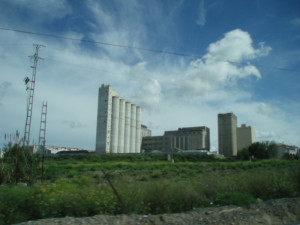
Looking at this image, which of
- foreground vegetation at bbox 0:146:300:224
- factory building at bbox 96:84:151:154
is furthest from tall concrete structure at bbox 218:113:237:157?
foreground vegetation at bbox 0:146:300:224

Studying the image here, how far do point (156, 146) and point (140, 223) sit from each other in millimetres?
127251

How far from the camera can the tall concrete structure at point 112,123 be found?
8900cm

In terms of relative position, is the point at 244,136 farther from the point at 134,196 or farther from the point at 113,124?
the point at 134,196

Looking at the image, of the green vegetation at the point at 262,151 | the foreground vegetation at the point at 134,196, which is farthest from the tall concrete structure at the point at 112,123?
the foreground vegetation at the point at 134,196

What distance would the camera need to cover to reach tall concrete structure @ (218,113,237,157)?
12812cm

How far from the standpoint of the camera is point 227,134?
129125 millimetres

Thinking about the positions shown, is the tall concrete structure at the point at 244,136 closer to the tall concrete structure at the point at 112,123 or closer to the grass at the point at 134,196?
the tall concrete structure at the point at 112,123

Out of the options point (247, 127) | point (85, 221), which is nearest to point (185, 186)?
point (85, 221)

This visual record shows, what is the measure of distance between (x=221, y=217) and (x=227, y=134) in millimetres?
127455

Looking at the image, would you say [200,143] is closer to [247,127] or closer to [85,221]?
[247,127]

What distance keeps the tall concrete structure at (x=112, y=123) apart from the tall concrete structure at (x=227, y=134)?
173ft

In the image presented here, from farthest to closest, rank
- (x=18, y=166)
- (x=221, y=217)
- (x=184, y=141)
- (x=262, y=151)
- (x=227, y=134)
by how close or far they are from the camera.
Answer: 1. (x=184, y=141)
2. (x=227, y=134)
3. (x=262, y=151)
4. (x=18, y=166)
5. (x=221, y=217)

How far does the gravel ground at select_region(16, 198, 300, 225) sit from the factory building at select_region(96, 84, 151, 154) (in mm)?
81813

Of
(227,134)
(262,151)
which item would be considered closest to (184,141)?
(227,134)
